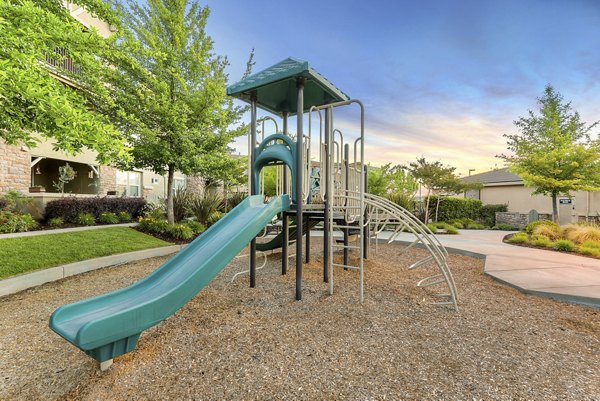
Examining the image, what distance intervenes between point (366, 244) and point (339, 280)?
5.44ft

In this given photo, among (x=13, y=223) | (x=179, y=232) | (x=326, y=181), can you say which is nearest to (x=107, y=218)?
(x=13, y=223)

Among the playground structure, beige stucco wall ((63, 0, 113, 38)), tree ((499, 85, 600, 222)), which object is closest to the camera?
the playground structure

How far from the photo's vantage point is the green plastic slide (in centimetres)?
177

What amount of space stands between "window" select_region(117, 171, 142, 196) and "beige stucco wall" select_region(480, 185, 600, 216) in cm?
2159

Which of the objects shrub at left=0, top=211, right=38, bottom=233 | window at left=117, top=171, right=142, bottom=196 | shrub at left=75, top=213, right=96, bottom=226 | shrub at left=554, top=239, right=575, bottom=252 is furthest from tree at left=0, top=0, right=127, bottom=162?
window at left=117, top=171, right=142, bottom=196

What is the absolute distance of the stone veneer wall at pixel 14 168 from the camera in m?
8.55

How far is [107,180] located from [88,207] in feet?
14.8

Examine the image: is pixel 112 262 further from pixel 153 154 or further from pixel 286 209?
pixel 286 209

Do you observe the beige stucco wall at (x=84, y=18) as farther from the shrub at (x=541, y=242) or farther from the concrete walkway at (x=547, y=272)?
the shrub at (x=541, y=242)

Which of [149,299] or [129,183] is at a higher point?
[129,183]

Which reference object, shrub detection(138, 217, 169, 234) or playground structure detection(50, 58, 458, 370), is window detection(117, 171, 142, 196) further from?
playground structure detection(50, 58, 458, 370)

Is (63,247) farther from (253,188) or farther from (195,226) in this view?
(253,188)

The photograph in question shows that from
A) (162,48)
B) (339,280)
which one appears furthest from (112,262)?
(162,48)

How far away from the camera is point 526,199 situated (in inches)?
639
